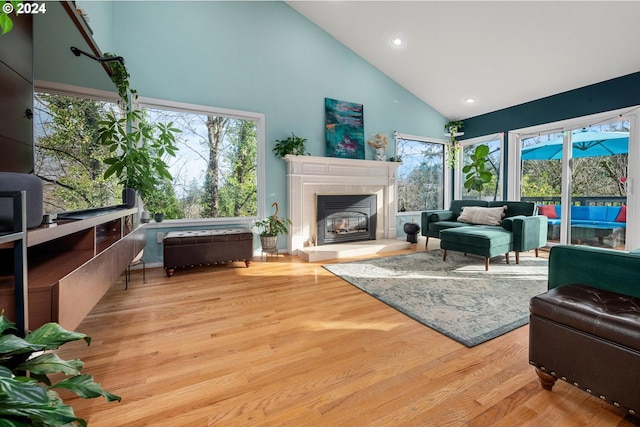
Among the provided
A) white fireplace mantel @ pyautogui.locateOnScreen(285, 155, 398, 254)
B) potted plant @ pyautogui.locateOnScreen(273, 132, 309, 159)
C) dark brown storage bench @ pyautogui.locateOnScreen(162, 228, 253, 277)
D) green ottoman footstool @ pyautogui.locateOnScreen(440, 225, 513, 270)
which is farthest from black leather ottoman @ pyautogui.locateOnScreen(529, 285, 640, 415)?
potted plant @ pyautogui.locateOnScreen(273, 132, 309, 159)

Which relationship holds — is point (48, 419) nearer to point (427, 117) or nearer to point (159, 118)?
point (159, 118)

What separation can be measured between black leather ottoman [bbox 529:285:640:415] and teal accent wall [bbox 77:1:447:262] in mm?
3475

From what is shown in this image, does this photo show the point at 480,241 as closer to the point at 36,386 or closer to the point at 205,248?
the point at 205,248

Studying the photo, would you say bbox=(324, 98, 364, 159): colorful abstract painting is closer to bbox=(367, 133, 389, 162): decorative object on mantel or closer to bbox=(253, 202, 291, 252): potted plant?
bbox=(367, 133, 389, 162): decorative object on mantel

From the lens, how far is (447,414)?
1.16m

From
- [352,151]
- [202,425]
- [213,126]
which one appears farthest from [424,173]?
[202,425]

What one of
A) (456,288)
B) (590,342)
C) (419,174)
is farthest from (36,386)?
(419,174)

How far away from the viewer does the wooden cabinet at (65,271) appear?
3.05ft

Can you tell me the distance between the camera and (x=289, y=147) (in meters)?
4.11

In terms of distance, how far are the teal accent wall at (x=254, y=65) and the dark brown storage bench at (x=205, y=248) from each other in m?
0.70

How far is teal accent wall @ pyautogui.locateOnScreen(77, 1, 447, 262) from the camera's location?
11.3 feet

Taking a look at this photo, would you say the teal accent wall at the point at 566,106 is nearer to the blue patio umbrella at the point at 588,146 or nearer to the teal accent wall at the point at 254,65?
the blue patio umbrella at the point at 588,146

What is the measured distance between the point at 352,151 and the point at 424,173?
191cm

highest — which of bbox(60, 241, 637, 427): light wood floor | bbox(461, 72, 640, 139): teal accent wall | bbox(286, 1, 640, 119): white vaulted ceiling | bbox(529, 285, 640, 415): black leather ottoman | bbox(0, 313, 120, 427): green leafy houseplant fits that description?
bbox(286, 1, 640, 119): white vaulted ceiling
